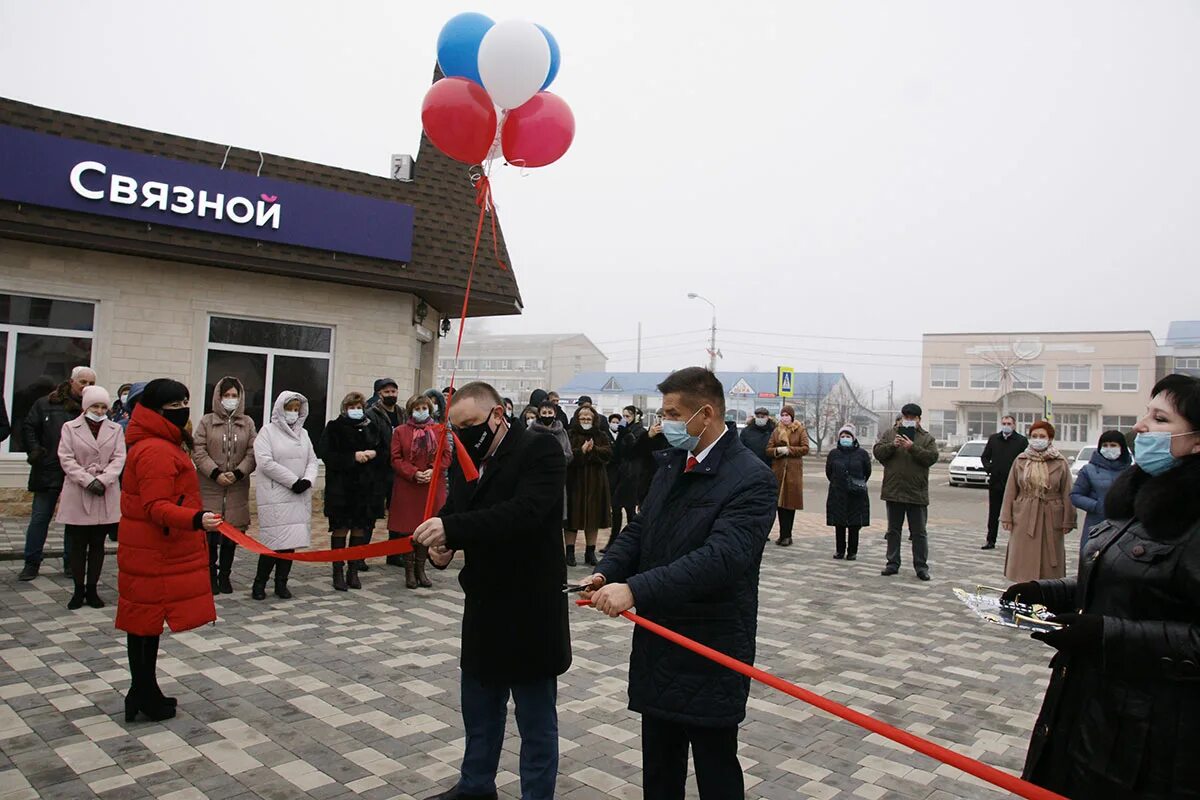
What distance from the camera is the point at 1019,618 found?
2.60m

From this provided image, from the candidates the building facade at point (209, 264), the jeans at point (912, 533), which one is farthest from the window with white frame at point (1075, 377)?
the jeans at point (912, 533)

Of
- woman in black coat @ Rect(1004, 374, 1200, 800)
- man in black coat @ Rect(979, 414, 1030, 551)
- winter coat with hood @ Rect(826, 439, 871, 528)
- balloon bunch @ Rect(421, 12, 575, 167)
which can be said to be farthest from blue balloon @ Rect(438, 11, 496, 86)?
man in black coat @ Rect(979, 414, 1030, 551)

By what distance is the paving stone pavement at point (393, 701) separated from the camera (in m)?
3.98

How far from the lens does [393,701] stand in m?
5.00

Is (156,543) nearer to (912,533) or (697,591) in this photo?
(697,591)

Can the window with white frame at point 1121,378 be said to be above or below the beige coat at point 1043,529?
above

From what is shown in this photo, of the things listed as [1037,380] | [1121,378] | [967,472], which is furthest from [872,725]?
[1037,380]

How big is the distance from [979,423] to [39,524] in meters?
70.3

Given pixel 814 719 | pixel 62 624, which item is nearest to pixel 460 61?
pixel 814 719

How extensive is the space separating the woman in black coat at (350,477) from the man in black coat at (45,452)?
7.73 feet

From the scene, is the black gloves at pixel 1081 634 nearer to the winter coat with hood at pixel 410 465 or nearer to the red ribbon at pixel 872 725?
the red ribbon at pixel 872 725

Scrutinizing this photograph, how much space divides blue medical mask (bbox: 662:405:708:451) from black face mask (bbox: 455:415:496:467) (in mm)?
901

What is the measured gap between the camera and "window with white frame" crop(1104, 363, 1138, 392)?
204 ft

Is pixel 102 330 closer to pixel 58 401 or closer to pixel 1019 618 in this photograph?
pixel 58 401
